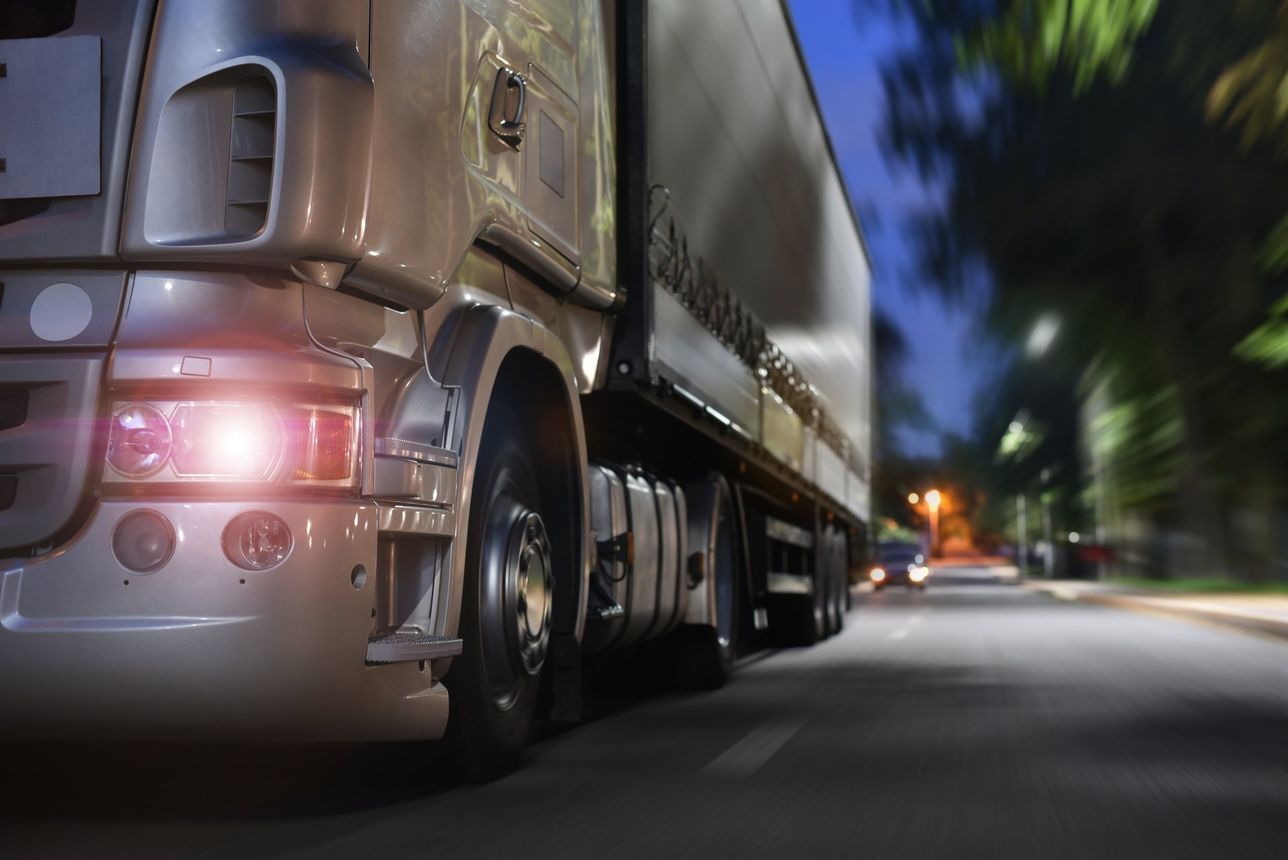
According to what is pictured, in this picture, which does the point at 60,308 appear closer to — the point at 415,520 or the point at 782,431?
the point at 415,520

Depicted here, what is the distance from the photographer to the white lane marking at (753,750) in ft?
22.6

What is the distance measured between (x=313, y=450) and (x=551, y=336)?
180 cm

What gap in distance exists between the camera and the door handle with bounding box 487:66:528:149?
6.00 metres

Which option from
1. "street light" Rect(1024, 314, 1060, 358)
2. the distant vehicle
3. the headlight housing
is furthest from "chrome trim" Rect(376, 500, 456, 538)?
the distant vehicle

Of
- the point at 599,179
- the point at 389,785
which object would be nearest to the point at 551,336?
the point at 599,179

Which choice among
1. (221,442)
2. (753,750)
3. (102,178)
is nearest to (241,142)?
(102,178)

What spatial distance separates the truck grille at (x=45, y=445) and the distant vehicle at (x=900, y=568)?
147 ft

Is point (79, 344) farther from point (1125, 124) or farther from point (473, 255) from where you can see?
point (1125, 124)

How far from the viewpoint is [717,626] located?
36.2 feet

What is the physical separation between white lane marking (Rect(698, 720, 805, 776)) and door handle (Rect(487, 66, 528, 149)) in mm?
2517

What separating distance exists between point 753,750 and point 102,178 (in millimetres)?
3952

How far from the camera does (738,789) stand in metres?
6.31

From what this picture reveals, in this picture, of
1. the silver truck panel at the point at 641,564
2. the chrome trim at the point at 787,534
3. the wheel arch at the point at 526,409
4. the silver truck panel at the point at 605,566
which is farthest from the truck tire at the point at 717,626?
the wheel arch at the point at 526,409

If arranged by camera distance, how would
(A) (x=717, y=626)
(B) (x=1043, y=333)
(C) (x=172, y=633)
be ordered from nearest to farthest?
(C) (x=172, y=633) → (A) (x=717, y=626) → (B) (x=1043, y=333)
